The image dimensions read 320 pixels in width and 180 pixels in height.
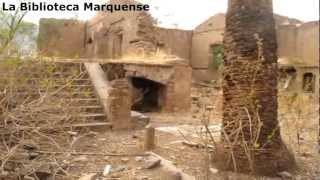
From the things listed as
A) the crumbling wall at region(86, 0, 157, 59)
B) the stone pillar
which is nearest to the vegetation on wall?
the stone pillar

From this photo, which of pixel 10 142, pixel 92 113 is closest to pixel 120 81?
pixel 92 113

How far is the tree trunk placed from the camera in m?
5.36

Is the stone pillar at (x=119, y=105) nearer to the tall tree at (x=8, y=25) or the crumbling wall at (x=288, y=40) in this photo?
the tall tree at (x=8, y=25)

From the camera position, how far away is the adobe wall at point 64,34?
17970mm

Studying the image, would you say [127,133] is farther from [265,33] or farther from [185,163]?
[265,33]

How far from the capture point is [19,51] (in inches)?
216

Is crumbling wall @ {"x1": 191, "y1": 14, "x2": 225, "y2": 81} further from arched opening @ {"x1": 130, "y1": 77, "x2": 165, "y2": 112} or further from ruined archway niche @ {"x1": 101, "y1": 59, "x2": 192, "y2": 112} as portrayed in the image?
ruined archway niche @ {"x1": 101, "y1": 59, "x2": 192, "y2": 112}

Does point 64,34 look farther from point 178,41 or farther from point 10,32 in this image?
point 10,32

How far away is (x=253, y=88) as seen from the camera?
5.30 m

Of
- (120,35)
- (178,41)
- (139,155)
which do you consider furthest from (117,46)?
(139,155)

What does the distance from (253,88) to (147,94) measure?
26.0ft

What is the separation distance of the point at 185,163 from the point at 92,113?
3.26 meters

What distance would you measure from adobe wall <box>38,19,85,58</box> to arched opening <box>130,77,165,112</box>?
583cm

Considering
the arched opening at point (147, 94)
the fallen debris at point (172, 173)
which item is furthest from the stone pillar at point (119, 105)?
the arched opening at point (147, 94)
